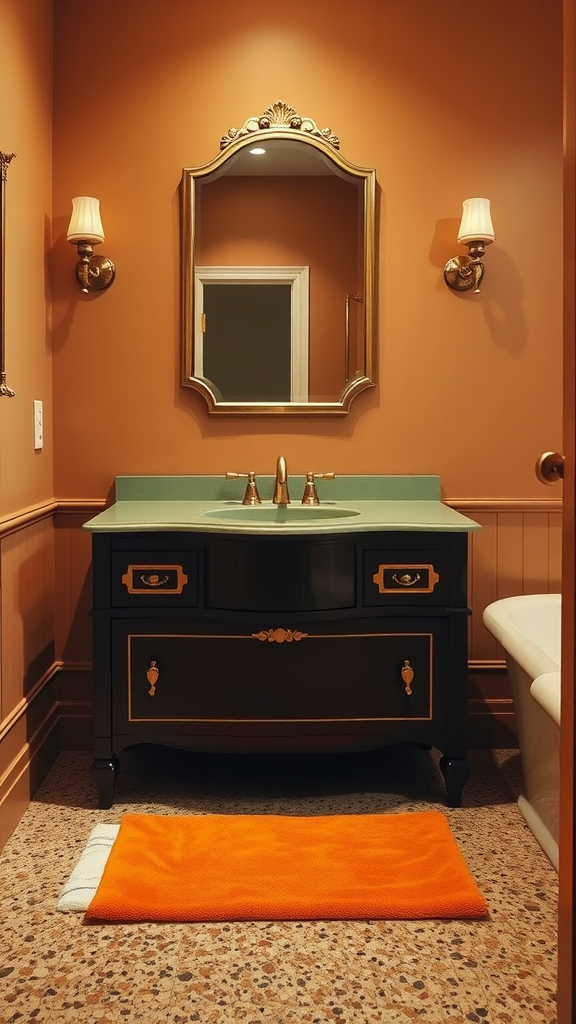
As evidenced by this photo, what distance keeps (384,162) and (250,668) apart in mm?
1633

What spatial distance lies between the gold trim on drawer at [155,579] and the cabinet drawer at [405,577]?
0.49 meters

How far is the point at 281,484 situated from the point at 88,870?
1.21 metres

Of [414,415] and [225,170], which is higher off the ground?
[225,170]

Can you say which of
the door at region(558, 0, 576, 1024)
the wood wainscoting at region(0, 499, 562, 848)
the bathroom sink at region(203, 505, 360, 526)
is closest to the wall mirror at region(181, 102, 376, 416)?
the bathroom sink at region(203, 505, 360, 526)

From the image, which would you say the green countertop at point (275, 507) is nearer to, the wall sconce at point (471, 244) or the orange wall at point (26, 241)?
the orange wall at point (26, 241)

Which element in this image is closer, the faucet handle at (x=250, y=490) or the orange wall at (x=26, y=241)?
the orange wall at (x=26, y=241)

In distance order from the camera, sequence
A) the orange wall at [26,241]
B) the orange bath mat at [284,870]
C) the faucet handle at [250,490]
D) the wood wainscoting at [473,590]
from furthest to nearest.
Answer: the wood wainscoting at [473,590] → the faucet handle at [250,490] → the orange wall at [26,241] → the orange bath mat at [284,870]

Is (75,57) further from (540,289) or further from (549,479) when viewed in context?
(549,479)

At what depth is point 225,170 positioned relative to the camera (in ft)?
8.96

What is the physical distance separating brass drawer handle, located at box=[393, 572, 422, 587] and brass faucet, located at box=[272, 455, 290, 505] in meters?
0.51

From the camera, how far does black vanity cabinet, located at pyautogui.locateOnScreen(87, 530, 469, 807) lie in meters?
2.29

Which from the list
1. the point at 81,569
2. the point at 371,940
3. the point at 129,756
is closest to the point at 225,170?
the point at 81,569

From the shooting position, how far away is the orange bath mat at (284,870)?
1.83 metres

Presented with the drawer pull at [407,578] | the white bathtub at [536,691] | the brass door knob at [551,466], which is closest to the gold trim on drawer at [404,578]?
the drawer pull at [407,578]
